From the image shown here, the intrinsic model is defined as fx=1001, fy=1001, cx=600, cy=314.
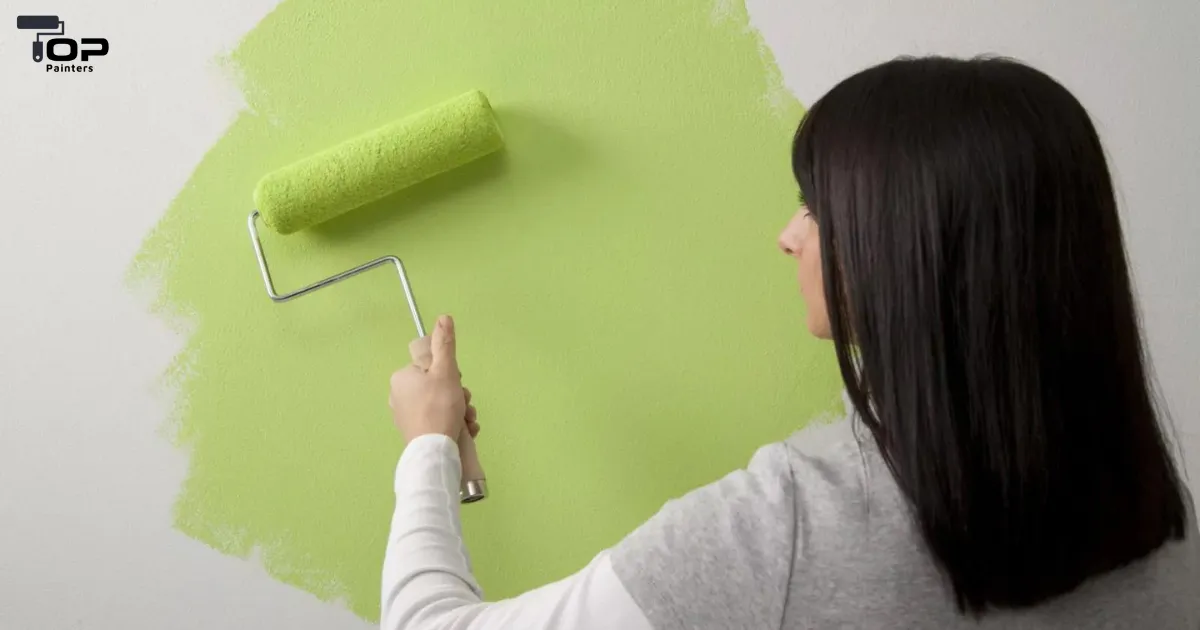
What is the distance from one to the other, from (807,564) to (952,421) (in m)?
0.11

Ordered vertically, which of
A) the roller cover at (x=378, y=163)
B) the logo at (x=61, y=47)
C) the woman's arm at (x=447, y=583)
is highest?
the logo at (x=61, y=47)

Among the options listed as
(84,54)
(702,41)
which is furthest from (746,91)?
(84,54)

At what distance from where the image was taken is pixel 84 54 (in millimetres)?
922

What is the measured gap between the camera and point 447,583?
641 mm

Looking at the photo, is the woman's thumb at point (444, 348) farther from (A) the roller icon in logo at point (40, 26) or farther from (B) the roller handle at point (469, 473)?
(A) the roller icon in logo at point (40, 26)

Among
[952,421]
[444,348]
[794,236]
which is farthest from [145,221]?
[952,421]

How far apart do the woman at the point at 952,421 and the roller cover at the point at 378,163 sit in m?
0.38

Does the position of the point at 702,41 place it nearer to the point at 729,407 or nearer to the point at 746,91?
the point at 746,91

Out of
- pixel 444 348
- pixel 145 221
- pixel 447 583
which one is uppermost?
pixel 145 221

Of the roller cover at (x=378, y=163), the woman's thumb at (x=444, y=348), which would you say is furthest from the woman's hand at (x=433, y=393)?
the roller cover at (x=378, y=163)

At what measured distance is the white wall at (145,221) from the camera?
920 millimetres

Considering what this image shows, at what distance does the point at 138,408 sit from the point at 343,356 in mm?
198

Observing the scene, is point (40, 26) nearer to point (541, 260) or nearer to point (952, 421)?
point (541, 260)

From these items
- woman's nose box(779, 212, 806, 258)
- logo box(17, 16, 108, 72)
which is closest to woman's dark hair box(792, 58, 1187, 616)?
woman's nose box(779, 212, 806, 258)
